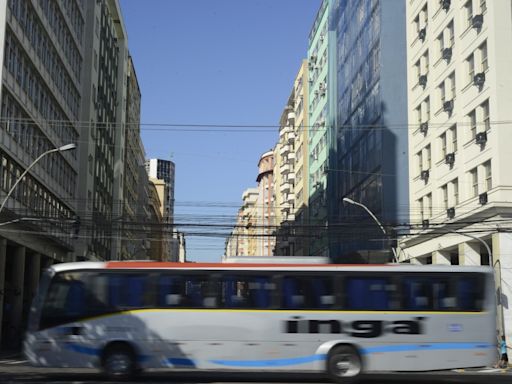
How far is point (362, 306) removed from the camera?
830 inches

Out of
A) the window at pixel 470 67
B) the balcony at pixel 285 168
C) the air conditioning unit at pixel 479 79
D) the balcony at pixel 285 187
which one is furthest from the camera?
the balcony at pixel 285 187

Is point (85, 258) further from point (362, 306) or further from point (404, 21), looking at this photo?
point (362, 306)

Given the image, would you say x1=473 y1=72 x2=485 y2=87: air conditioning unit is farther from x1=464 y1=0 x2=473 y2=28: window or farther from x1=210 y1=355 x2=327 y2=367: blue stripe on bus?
x1=210 y1=355 x2=327 y2=367: blue stripe on bus

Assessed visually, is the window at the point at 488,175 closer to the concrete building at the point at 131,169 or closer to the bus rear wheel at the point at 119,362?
the bus rear wheel at the point at 119,362

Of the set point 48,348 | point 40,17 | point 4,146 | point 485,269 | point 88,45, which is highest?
point 88,45

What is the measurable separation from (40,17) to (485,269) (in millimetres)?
35421

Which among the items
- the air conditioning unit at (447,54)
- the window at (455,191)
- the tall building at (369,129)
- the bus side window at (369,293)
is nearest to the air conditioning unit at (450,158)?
the window at (455,191)

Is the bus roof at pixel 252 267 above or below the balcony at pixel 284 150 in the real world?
below

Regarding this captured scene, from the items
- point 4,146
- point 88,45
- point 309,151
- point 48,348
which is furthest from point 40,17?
point 309,151

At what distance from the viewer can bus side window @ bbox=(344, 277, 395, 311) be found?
21078 mm

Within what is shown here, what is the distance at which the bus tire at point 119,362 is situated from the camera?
20.9 metres

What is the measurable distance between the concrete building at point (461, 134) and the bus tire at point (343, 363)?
52.2ft

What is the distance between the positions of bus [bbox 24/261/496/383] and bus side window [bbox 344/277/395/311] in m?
0.03

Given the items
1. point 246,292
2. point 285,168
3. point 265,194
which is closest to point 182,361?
point 246,292
